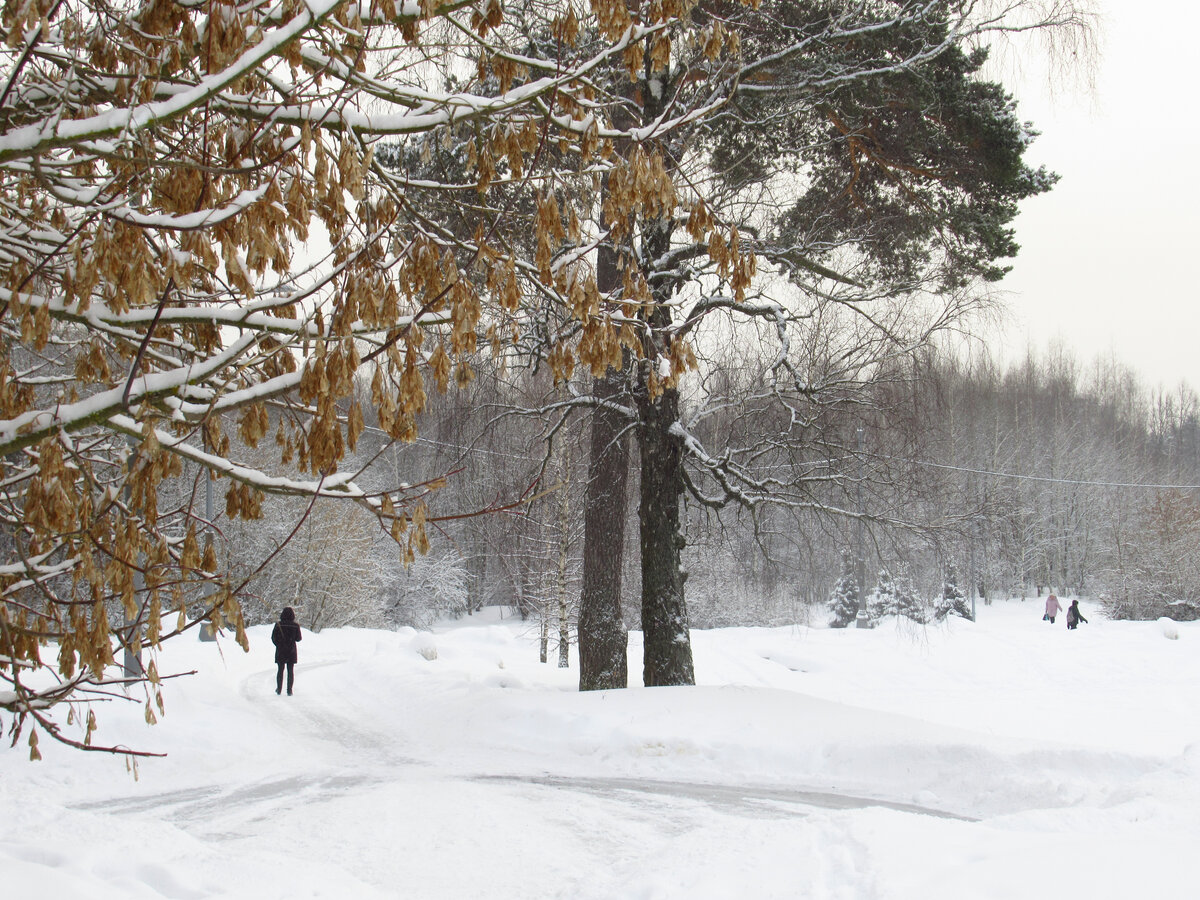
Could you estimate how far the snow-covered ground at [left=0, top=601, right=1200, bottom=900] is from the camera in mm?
4684

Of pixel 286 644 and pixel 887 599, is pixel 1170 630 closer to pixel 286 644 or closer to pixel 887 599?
pixel 887 599

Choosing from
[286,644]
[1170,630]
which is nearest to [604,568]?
[286,644]

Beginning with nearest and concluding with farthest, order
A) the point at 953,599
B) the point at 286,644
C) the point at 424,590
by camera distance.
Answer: the point at 286,644, the point at 953,599, the point at 424,590

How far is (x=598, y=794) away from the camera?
8.65 metres

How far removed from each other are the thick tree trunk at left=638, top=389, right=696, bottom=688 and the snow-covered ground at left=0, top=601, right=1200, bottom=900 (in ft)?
2.89

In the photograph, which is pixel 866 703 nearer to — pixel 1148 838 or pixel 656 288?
pixel 656 288

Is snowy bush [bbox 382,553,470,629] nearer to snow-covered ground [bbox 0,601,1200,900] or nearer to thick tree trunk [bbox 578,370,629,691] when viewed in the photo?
snow-covered ground [bbox 0,601,1200,900]

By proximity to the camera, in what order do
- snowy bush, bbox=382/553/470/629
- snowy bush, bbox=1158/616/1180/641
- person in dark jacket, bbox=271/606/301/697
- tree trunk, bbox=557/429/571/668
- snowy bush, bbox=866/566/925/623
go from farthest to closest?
snowy bush, bbox=382/553/470/629 → snowy bush, bbox=866/566/925/623 → snowy bush, bbox=1158/616/1180/641 → tree trunk, bbox=557/429/571/668 → person in dark jacket, bbox=271/606/301/697

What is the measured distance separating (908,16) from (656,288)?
12.6ft

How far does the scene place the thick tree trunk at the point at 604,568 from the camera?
41.0 ft

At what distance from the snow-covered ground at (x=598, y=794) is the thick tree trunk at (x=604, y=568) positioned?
106cm

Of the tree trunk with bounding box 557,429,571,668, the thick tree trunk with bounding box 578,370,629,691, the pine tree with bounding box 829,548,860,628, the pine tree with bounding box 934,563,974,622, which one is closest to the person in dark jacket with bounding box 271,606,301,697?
the thick tree trunk with bounding box 578,370,629,691

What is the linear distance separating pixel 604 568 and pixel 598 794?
170 inches

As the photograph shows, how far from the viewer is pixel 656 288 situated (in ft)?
34.6
